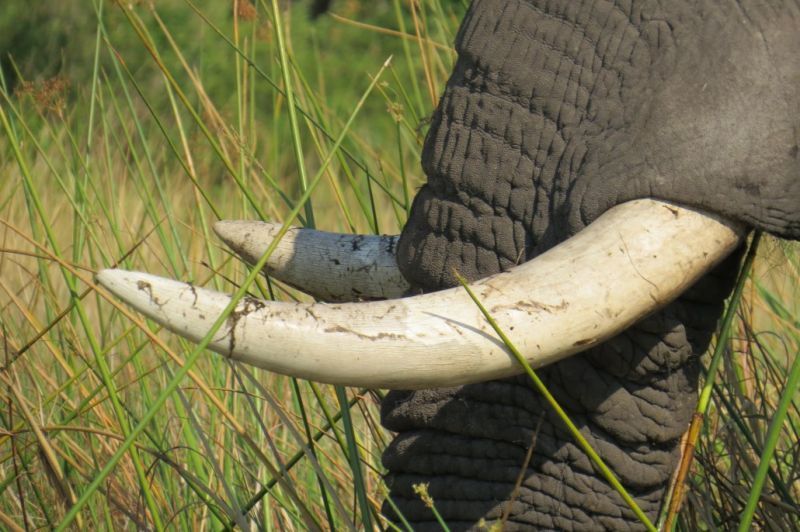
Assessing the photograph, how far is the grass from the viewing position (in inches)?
68.5

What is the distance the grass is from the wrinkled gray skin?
0.12 m

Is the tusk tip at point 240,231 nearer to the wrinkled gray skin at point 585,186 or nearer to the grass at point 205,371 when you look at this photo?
the grass at point 205,371

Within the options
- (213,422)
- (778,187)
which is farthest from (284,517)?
(778,187)

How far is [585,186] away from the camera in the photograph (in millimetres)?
1457

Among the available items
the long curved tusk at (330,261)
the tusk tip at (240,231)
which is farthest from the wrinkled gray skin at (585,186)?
the tusk tip at (240,231)

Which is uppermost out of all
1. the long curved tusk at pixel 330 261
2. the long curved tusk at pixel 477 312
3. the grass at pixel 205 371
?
the long curved tusk at pixel 477 312

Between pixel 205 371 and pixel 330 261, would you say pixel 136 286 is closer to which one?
pixel 330 261

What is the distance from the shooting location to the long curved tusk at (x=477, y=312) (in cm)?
126

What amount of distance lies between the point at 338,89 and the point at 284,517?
4.96 m

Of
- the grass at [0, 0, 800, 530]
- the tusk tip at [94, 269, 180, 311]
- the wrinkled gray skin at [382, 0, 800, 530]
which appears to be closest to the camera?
the tusk tip at [94, 269, 180, 311]

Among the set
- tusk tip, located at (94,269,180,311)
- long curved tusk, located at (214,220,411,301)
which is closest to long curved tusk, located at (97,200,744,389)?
tusk tip, located at (94,269,180,311)

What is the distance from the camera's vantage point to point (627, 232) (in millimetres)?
1377

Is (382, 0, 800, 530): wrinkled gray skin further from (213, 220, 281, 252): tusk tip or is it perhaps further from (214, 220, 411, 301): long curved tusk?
(213, 220, 281, 252): tusk tip

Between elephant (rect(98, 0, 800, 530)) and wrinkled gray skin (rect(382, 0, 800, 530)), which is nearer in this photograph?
elephant (rect(98, 0, 800, 530))
